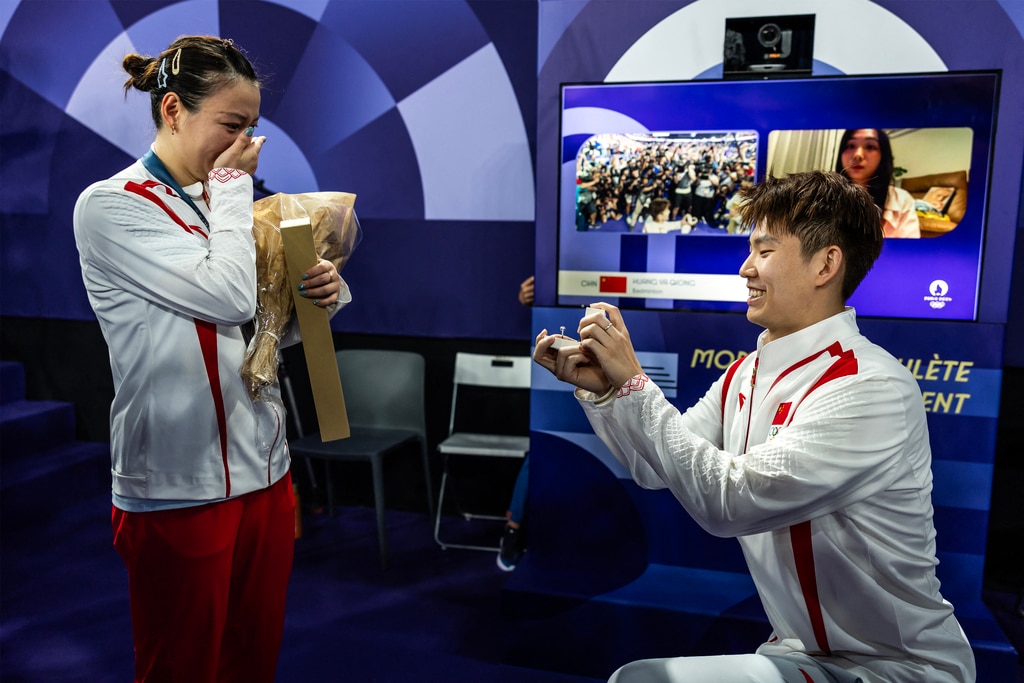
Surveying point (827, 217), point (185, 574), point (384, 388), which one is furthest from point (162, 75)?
point (384, 388)

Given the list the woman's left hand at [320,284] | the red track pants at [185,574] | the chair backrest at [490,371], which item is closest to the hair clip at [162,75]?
the woman's left hand at [320,284]

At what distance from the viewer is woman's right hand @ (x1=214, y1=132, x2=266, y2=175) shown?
1633 mm

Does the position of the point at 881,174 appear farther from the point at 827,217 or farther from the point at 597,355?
the point at 597,355

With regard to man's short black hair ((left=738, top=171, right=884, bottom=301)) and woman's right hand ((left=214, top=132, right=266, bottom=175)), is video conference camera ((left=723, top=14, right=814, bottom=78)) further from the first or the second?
woman's right hand ((left=214, top=132, right=266, bottom=175))

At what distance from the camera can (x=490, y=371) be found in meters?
4.14

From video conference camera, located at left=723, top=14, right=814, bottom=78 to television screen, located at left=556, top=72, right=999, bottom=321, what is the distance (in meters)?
0.05

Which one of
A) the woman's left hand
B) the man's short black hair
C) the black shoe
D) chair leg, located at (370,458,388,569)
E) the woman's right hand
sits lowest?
the black shoe

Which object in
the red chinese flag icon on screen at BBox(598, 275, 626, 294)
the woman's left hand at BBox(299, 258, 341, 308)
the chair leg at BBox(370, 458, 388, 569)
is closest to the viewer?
the woman's left hand at BBox(299, 258, 341, 308)

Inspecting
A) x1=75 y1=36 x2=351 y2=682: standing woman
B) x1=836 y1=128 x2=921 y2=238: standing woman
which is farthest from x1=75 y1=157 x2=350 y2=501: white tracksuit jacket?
x1=836 y1=128 x2=921 y2=238: standing woman

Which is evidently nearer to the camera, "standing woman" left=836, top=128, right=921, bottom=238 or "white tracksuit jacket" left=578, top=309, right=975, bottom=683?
"white tracksuit jacket" left=578, top=309, right=975, bottom=683

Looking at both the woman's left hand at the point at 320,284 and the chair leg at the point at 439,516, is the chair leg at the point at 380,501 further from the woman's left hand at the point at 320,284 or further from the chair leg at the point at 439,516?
the woman's left hand at the point at 320,284

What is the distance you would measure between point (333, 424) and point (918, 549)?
1.23m

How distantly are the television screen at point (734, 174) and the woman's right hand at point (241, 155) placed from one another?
1.49m

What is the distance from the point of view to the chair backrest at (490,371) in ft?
13.4
